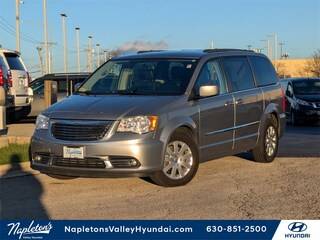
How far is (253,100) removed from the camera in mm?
9938

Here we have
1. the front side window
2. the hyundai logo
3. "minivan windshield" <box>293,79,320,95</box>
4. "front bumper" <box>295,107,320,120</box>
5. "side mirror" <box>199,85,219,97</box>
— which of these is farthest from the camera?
"minivan windshield" <box>293,79,320,95</box>

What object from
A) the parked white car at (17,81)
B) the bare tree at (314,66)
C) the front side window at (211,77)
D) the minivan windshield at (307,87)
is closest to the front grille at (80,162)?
the front side window at (211,77)

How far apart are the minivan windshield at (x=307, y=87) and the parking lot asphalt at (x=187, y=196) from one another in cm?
1002

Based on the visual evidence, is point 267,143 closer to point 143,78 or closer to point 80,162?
point 143,78

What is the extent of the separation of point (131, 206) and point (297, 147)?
6.59 meters

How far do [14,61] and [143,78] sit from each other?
25.6 feet

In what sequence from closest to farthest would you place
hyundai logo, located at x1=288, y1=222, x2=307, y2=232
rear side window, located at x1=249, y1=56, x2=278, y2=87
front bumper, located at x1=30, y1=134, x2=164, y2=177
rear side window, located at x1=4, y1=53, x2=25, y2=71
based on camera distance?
1. hyundai logo, located at x1=288, y1=222, x2=307, y2=232
2. front bumper, located at x1=30, y1=134, x2=164, y2=177
3. rear side window, located at x1=249, y1=56, x2=278, y2=87
4. rear side window, located at x1=4, y1=53, x2=25, y2=71

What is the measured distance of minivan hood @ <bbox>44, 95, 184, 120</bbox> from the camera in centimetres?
780

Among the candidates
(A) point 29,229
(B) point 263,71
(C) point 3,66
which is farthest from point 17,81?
(A) point 29,229

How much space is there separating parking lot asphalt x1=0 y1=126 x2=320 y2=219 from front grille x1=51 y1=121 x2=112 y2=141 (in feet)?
2.44

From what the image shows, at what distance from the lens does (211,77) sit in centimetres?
912

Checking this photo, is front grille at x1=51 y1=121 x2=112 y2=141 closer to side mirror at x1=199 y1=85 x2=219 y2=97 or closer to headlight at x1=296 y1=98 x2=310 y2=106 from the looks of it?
side mirror at x1=199 y1=85 x2=219 y2=97

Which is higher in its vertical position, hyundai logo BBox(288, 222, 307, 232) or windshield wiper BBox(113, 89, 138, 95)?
windshield wiper BBox(113, 89, 138, 95)

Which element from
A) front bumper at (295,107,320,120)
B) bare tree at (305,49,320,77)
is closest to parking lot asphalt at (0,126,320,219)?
front bumper at (295,107,320,120)
